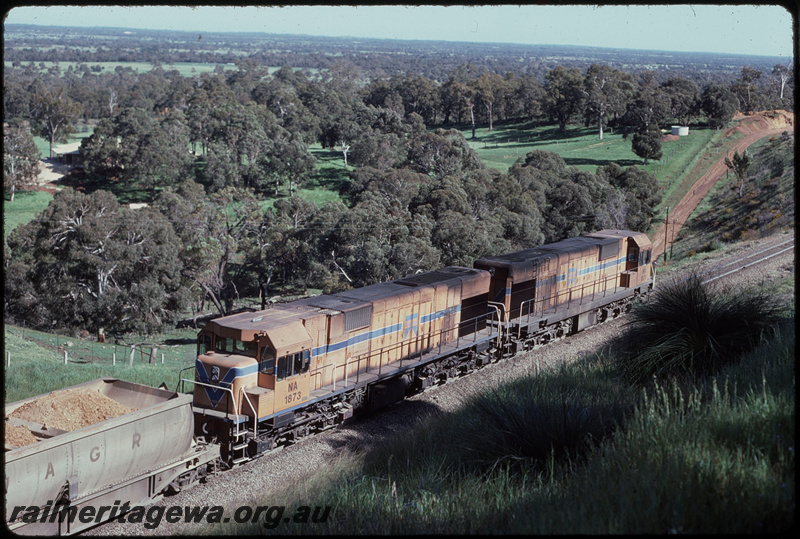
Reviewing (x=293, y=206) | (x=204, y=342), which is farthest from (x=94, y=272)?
(x=204, y=342)

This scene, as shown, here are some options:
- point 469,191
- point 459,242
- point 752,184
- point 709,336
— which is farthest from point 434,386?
point 752,184

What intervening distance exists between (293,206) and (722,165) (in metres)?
38.0

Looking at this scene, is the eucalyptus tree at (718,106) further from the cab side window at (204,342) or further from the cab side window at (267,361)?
the cab side window at (204,342)

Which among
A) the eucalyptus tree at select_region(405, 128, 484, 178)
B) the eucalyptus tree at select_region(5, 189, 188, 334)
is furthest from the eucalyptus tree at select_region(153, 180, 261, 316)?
the eucalyptus tree at select_region(405, 128, 484, 178)

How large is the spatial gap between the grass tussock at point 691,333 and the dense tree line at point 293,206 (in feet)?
79.1

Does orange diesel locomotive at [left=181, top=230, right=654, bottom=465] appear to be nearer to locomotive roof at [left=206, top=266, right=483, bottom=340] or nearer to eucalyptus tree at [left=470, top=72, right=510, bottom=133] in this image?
locomotive roof at [left=206, top=266, right=483, bottom=340]

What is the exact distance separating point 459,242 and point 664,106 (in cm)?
3810

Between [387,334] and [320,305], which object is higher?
[320,305]

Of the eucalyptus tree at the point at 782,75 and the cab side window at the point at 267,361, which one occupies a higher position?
the eucalyptus tree at the point at 782,75

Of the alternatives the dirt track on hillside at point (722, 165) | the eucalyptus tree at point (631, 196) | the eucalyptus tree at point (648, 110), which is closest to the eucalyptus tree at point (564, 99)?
the eucalyptus tree at point (648, 110)

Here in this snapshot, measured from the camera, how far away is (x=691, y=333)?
516 inches

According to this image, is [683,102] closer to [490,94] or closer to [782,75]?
[782,75]

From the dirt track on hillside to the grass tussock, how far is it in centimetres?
3033

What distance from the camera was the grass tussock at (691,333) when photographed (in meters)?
12.7
